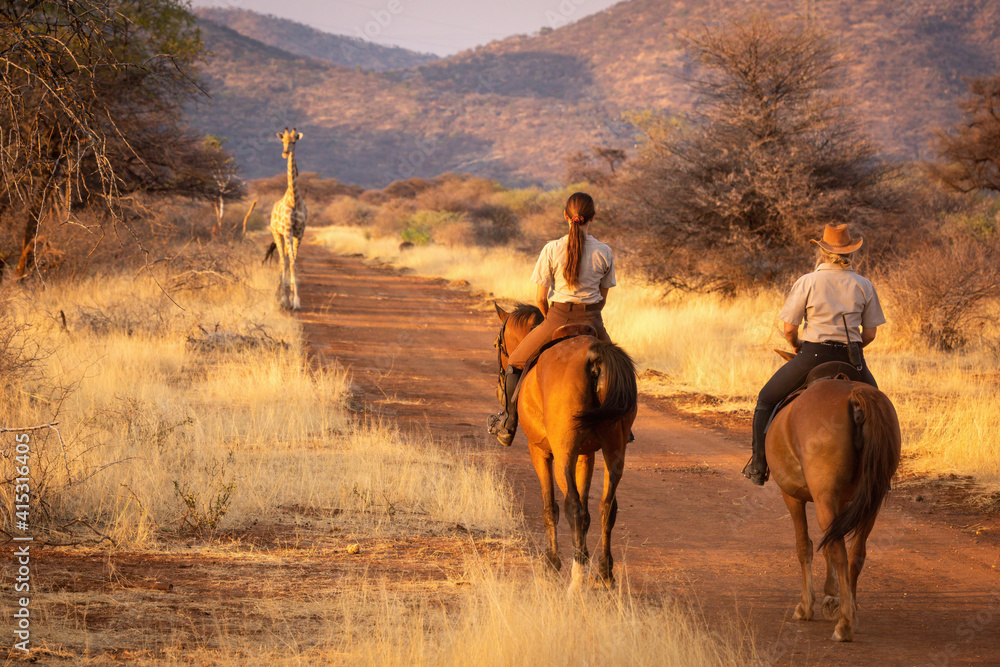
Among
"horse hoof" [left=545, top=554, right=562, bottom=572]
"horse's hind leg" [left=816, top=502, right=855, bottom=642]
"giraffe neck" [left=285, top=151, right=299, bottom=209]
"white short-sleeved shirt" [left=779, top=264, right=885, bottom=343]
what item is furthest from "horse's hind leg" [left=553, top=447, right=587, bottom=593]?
"giraffe neck" [left=285, top=151, right=299, bottom=209]

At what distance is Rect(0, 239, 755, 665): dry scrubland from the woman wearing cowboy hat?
1.57 m

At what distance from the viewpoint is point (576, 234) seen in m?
5.16

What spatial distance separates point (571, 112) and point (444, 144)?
16.2m

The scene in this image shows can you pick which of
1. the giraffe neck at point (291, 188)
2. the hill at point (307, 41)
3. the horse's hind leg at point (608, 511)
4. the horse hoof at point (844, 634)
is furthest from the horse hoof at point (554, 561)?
the hill at point (307, 41)

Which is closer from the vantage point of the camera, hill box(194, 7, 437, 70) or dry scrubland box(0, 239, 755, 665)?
dry scrubland box(0, 239, 755, 665)

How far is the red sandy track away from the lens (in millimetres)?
4184

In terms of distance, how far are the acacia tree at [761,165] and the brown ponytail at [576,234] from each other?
12738 millimetres

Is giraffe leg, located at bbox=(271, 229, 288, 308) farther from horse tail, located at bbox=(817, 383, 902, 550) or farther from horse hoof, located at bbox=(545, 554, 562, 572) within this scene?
horse tail, located at bbox=(817, 383, 902, 550)

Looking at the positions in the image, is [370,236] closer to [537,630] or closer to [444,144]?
[537,630]

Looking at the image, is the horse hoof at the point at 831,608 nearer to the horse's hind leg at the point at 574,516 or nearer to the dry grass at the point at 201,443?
the horse's hind leg at the point at 574,516

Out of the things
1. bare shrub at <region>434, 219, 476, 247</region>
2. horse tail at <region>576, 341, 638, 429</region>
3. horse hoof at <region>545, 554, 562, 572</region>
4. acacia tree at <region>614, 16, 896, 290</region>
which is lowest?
horse hoof at <region>545, 554, 562, 572</region>

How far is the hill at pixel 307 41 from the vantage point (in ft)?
504

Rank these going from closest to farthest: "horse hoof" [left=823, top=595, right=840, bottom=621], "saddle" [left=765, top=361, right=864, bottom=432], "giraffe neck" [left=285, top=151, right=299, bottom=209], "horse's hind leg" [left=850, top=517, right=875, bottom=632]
Answer: "horse's hind leg" [left=850, top=517, right=875, bottom=632] < "horse hoof" [left=823, top=595, right=840, bottom=621] < "saddle" [left=765, top=361, right=864, bottom=432] < "giraffe neck" [left=285, top=151, right=299, bottom=209]

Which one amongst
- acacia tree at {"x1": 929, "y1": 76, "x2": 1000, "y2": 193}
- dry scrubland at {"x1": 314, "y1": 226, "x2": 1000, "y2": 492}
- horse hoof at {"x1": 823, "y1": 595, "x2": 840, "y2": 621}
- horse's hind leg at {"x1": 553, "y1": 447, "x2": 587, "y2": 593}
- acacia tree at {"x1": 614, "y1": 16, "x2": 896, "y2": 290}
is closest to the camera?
horse hoof at {"x1": 823, "y1": 595, "x2": 840, "y2": 621}
